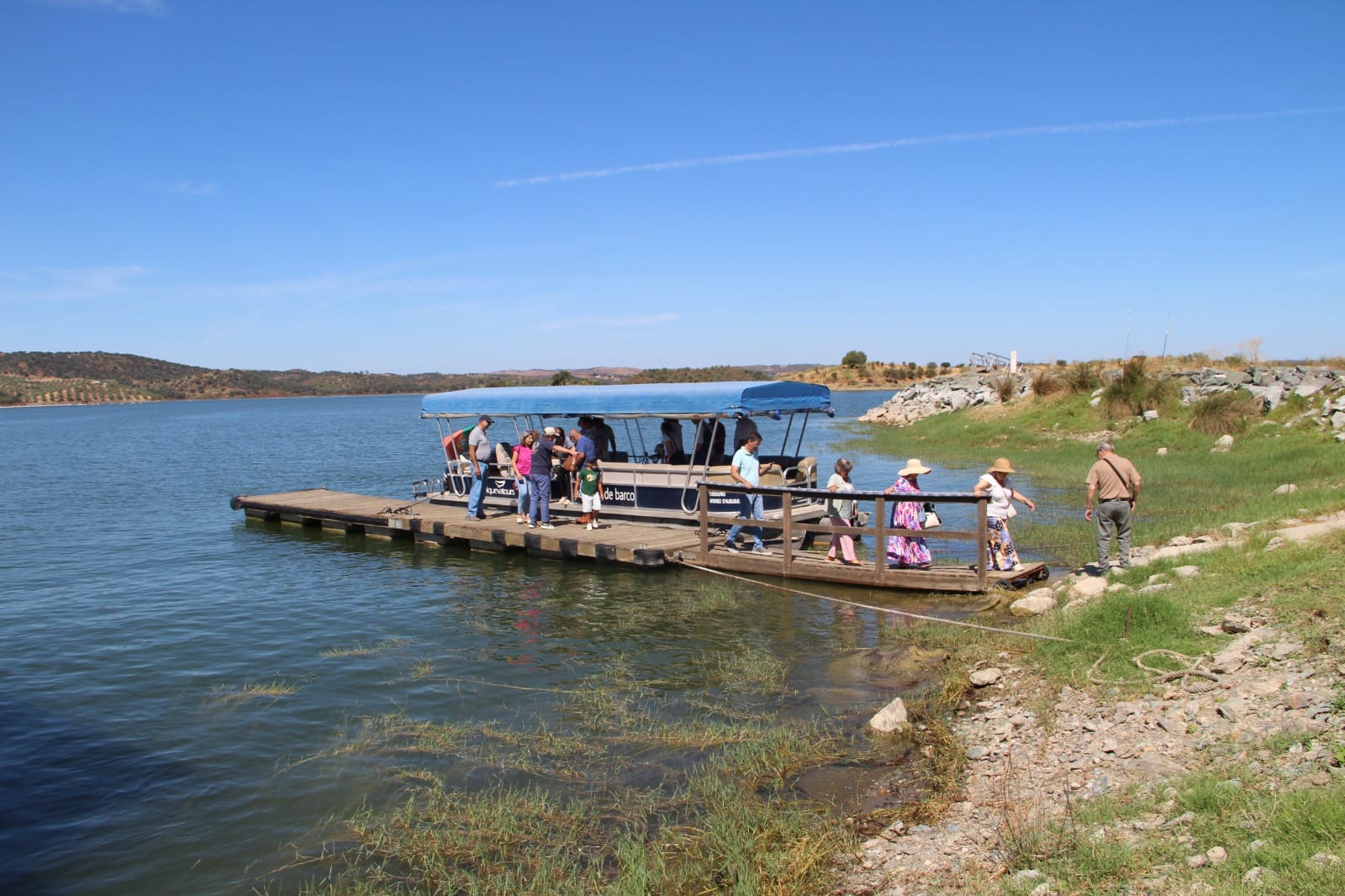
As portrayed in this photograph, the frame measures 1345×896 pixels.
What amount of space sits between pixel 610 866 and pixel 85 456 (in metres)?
52.2

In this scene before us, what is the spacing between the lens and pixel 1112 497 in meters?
11.7

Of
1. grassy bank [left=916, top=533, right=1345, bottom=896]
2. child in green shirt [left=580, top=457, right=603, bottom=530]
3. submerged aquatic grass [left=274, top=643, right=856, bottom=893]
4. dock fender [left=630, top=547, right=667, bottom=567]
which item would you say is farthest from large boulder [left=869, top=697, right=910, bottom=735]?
child in green shirt [left=580, top=457, right=603, bottom=530]

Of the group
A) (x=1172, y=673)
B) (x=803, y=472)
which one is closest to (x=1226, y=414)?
(x=803, y=472)

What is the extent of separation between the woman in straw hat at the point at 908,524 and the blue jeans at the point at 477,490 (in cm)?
849

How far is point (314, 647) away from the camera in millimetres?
12367

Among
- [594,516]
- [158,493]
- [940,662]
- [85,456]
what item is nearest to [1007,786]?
[940,662]

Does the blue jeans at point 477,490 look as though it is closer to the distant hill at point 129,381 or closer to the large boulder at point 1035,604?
the large boulder at point 1035,604

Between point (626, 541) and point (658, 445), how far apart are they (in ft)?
9.83

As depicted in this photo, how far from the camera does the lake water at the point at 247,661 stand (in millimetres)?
7477

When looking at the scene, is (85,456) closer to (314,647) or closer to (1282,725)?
(314,647)

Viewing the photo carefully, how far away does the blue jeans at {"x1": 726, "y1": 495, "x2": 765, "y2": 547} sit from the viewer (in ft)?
50.1

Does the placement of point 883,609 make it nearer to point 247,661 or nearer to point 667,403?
point 667,403

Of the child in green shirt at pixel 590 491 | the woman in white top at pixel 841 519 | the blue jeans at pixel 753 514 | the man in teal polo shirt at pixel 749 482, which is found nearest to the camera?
the woman in white top at pixel 841 519

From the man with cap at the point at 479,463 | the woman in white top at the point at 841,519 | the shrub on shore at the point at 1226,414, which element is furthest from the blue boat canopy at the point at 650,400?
the shrub on shore at the point at 1226,414
